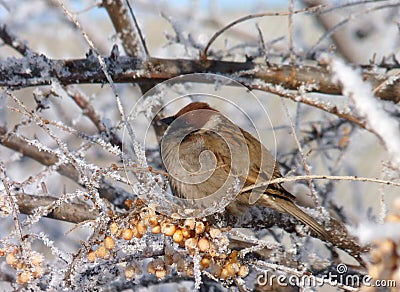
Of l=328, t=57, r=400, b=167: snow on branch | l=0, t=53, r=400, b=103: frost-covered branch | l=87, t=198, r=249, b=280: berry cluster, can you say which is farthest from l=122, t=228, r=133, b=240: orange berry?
l=0, t=53, r=400, b=103: frost-covered branch

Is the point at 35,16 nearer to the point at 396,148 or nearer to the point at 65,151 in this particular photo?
the point at 65,151

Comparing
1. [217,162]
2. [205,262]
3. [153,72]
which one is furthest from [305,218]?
[153,72]

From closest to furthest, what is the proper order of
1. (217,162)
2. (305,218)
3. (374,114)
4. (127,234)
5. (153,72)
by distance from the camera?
(374,114) < (127,234) < (305,218) < (217,162) < (153,72)

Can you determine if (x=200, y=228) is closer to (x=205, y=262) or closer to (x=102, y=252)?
(x=205, y=262)

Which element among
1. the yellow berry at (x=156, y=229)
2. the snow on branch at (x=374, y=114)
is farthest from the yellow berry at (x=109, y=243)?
the snow on branch at (x=374, y=114)

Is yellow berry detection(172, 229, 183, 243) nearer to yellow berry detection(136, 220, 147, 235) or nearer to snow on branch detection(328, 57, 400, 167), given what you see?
yellow berry detection(136, 220, 147, 235)

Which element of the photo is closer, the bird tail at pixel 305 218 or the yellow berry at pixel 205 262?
the yellow berry at pixel 205 262

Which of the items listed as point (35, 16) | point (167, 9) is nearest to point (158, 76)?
point (167, 9)

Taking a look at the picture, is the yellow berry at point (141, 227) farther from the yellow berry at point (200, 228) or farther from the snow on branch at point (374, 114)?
the snow on branch at point (374, 114)
